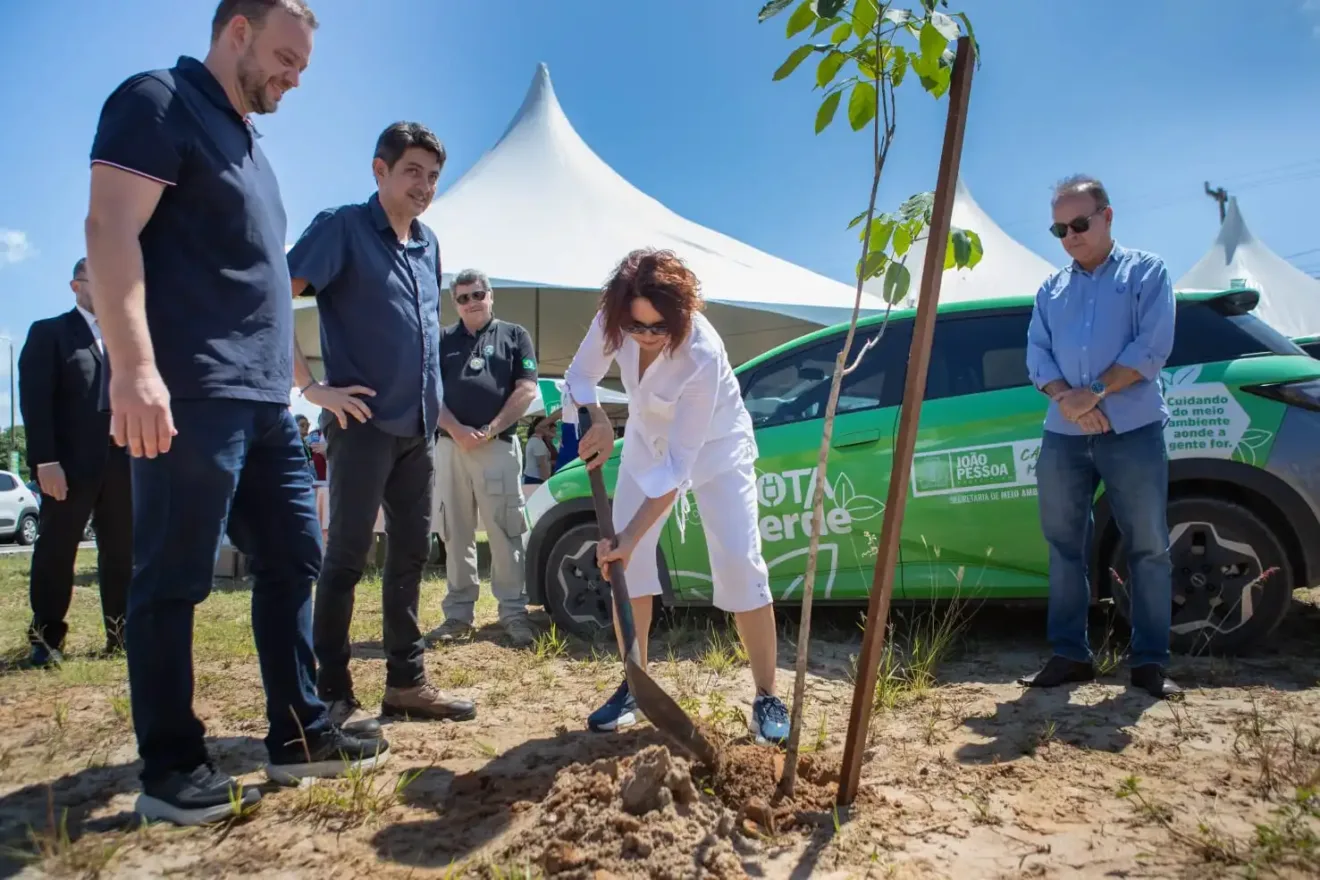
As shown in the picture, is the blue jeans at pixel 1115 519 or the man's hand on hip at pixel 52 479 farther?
the man's hand on hip at pixel 52 479

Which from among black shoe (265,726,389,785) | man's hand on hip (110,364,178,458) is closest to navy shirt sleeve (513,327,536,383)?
black shoe (265,726,389,785)

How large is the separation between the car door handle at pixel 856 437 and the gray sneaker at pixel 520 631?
175 cm

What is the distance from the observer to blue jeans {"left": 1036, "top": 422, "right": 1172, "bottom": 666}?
297 cm

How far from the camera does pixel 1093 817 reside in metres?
1.96

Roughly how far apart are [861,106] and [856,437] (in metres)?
2.10

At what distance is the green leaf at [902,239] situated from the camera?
80.8 inches

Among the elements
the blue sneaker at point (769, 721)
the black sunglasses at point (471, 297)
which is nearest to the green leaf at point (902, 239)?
the blue sneaker at point (769, 721)

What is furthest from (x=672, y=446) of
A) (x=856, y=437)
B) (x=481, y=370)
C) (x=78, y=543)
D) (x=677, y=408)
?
(x=78, y=543)

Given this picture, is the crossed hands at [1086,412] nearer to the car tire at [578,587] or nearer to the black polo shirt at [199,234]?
the car tire at [578,587]

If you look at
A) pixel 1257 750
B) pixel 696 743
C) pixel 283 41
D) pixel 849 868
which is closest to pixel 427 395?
pixel 283 41

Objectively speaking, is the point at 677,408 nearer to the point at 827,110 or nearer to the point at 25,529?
the point at 827,110

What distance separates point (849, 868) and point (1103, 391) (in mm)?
1985

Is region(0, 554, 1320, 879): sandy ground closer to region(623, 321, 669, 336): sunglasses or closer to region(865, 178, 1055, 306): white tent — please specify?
region(623, 321, 669, 336): sunglasses

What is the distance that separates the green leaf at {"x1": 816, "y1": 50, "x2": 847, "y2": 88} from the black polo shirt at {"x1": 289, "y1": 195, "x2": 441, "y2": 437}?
1496mm
